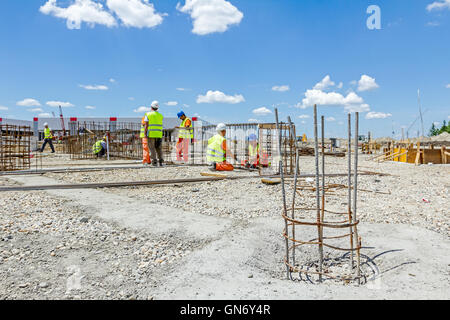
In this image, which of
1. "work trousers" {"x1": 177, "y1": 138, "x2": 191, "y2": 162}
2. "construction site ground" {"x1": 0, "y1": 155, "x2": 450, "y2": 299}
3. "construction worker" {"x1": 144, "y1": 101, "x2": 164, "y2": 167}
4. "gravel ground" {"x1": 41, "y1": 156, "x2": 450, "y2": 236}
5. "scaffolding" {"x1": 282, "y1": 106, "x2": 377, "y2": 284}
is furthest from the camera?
"work trousers" {"x1": 177, "y1": 138, "x2": 191, "y2": 162}

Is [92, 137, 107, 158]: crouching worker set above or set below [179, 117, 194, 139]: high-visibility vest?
below

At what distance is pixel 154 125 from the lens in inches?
436

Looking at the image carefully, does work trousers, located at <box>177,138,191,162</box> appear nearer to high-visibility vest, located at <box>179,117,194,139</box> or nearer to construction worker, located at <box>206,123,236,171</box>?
high-visibility vest, located at <box>179,117,194,139</box>

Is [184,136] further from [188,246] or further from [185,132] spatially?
[188,246]

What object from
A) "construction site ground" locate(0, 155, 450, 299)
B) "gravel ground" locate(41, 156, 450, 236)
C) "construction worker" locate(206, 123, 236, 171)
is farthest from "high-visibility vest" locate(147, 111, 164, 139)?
"construction site ground" locate(0, 155, 450, 299)

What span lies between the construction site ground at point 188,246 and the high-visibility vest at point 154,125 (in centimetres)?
471

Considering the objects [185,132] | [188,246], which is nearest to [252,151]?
[185,132]

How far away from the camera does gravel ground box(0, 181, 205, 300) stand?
270 centimetres

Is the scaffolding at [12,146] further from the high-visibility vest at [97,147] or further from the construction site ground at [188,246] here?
the construction site ground at [188,246]

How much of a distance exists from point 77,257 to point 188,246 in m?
1.18

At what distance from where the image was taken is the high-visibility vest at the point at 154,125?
11.0 m

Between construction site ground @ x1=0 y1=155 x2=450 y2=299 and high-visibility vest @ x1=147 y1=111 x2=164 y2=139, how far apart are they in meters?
4.71
